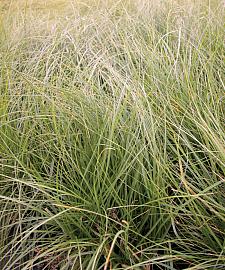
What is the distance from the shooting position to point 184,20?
1.67 meters

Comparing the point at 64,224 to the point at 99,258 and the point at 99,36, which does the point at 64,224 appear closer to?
the point at 99,258

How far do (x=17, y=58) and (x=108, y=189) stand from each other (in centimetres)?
93

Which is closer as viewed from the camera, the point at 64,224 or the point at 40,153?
the point at 64,224

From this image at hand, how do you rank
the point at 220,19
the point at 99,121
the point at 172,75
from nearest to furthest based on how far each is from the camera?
1. the point at 99,121
2. the point at 172,75
3. the point at 220,19

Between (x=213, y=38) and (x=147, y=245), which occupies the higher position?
(x=213, y=38)

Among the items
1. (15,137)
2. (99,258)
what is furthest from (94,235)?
(15,137)

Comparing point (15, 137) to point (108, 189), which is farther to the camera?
point (15, 137)

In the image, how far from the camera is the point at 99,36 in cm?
161

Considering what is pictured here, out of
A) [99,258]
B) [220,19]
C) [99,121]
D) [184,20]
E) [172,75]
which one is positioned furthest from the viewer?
[184,20]

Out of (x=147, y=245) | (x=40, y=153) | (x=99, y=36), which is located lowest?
(x=147, y=245)

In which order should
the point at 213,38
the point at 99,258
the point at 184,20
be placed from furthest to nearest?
the point at 184,20, the point at 213,38, the point at 99,258

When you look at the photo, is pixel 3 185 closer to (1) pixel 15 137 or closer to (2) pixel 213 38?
(1) pixel 15 137

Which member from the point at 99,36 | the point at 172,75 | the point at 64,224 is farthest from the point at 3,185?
the point at 99,36

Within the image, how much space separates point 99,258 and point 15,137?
0.46m
